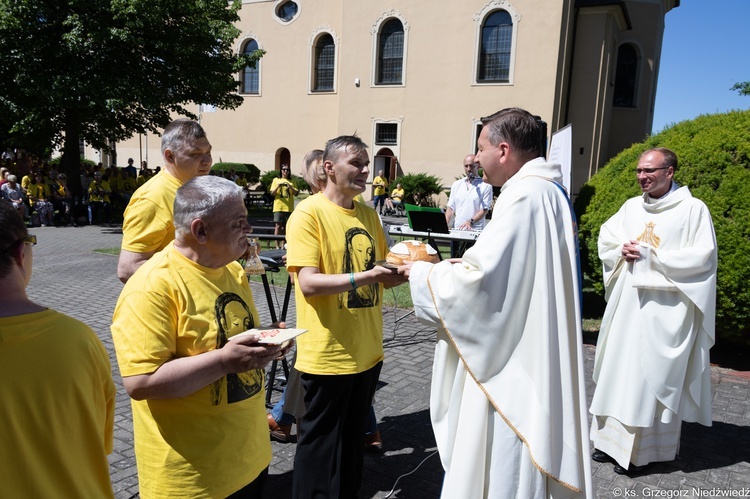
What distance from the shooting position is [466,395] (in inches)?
97.2

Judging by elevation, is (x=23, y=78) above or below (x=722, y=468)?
above

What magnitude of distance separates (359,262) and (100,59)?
1559 cm

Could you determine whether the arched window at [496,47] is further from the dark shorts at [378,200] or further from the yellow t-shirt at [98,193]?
the yellow t-shirt at [98,193]

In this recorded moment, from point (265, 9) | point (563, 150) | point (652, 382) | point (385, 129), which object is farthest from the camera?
point (265, 9)

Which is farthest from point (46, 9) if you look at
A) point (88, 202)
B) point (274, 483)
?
point (274, 483)

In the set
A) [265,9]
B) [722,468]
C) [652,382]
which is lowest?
[722,468]

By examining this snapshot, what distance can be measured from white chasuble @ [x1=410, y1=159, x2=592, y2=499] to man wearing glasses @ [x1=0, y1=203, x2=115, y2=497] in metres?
1.48

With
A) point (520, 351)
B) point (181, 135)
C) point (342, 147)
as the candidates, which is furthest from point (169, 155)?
point (520, 351)

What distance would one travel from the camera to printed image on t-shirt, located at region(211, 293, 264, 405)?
204 centimetres

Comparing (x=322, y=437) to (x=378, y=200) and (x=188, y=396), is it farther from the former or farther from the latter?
(x=378, y=200)

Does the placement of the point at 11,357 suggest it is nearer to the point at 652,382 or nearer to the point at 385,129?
the point at 652,382

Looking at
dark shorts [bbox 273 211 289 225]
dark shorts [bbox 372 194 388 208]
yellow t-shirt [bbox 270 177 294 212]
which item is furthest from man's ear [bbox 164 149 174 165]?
dark shorts [bbox 372 194 388 208]

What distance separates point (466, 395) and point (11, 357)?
1.78m

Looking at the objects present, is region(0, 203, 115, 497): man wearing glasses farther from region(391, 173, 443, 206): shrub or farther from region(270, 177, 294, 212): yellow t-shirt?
region(391, 173, 443, 206): shrub
